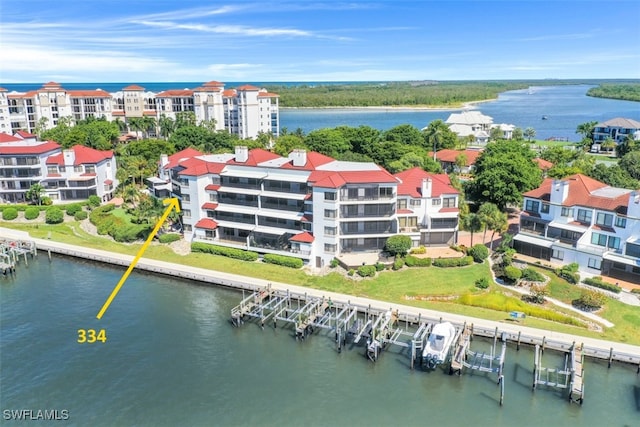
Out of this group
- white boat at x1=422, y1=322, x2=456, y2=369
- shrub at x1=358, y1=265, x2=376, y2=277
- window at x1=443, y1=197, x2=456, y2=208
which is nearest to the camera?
white boat at x1=422, y1=322, x2=456, y2=369

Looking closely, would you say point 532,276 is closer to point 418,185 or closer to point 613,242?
point 613,242

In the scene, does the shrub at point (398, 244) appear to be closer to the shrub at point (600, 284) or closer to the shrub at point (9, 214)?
the shrub at point (600, 284)

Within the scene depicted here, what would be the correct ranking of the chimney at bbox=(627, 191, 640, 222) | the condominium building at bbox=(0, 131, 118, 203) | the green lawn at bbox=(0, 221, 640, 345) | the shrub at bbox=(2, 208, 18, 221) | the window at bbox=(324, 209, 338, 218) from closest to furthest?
1. the green lawn at bbox=(0, 221, 640, 345)
2. the chimney at bbox=(627, 191, 640, 222)
3. the window at bbox=(324, 209, 338, 218)
4. the shrub at bbox=(2, 208, 18, 221)
5. the condominium building at bbox=(0, 131, 118, 203)

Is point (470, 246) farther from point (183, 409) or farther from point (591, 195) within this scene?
point (183, 409)

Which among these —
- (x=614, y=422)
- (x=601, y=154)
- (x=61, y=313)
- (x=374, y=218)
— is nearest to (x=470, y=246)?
(x=374, y=218)

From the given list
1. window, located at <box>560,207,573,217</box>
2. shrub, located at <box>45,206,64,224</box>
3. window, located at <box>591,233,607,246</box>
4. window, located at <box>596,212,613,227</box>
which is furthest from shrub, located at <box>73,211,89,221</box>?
window, located at <box>596,212,613,227</box>

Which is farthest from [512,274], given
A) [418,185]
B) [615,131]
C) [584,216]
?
[615,131]

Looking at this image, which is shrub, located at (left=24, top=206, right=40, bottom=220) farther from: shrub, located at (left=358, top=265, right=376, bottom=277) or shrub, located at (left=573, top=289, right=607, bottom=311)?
shrub, located at (left=573, top=289, right=607, bottom=311)
